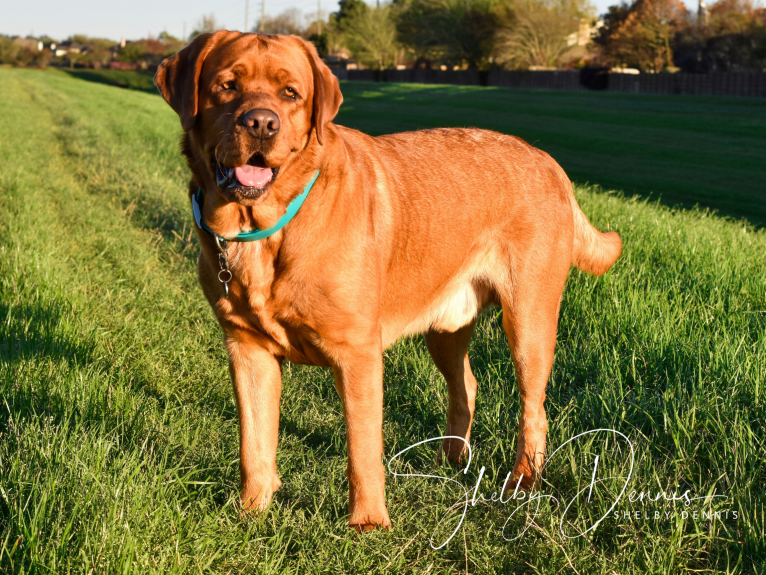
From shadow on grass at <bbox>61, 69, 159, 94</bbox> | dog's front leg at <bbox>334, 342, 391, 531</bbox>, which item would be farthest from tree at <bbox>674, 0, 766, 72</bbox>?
shadow on grass at <bbox>61, 69, 159, 94</bbox>

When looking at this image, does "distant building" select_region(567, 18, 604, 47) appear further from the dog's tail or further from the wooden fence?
the dog's tail

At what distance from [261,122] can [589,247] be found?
2.18 m

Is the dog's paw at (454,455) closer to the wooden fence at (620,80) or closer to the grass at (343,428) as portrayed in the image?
the grass at (343,428)

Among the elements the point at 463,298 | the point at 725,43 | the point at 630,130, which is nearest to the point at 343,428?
the point at 463,298

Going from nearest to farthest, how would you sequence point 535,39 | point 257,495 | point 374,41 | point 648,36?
point 257,495 → point 648,36 → point 535,39 → point 374,41

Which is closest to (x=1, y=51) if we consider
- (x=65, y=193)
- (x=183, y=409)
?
(x=65, y=193)

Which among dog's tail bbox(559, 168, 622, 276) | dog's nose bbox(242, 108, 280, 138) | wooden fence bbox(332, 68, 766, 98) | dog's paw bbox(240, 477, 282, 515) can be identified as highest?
wooden fence bbox(332, 68, 766, 98)

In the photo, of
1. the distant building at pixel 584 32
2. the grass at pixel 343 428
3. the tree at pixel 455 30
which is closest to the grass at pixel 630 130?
the grass at pixel 343 428

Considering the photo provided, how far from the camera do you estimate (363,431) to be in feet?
9.46

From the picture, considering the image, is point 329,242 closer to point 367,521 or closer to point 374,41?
point 367,521

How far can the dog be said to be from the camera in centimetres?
279

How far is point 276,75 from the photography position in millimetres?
2867

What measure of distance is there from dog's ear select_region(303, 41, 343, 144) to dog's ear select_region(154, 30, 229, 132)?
1.33 ft

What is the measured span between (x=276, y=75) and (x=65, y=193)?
7.85 metres
